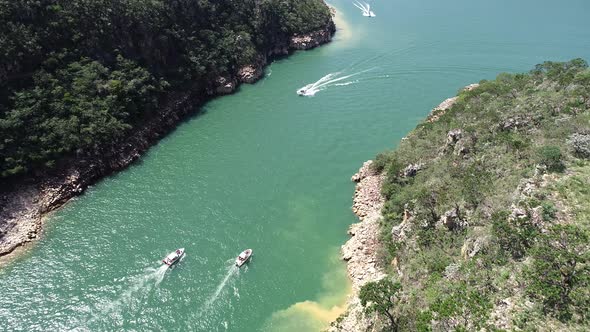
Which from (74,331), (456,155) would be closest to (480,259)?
(456,155)

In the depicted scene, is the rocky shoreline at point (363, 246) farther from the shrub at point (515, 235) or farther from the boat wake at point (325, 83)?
the boat wake at point (325, 83)

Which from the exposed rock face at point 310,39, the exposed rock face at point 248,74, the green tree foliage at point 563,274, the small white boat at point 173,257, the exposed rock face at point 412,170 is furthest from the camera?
the exposed rock face at point 310,39

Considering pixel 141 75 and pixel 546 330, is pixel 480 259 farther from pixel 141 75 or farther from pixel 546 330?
pixel 141 75

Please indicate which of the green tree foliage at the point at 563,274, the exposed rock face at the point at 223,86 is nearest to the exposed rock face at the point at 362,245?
the green tree foliage at the point at 563,274

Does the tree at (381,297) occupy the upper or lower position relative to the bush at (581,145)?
lower

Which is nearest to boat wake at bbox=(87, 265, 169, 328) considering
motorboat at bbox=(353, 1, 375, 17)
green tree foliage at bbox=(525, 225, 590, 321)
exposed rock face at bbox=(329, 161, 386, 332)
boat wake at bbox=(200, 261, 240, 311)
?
boat wake at bbox=(200, 261, 240, 311)

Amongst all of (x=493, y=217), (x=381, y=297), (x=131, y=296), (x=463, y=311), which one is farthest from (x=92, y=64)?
(x=463, y=311)

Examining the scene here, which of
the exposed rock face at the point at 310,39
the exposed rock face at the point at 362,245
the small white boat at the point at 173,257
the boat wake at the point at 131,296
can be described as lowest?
the exposed rock face at the point at 362,245
